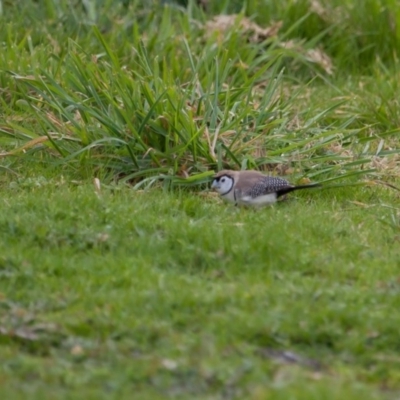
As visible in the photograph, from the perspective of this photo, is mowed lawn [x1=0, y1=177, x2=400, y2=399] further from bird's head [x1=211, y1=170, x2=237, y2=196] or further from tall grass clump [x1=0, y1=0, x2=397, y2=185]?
tall grass clump [x1=0, y1=0, x2=397, y2=185]

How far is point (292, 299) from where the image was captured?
5.74 m

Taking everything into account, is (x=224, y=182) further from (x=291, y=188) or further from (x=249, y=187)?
(x=291, y=188)

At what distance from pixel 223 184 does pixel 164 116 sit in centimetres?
84

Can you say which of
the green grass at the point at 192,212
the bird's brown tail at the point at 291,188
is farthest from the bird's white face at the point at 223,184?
the bird's brown tail at the point at 291,188

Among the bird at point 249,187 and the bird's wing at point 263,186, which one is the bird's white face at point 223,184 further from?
the bird's wing at point 263,186

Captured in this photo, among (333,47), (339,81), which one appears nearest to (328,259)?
(339,81)

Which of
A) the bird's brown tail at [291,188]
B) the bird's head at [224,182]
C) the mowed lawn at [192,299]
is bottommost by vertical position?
the bird's brown tail at [291,188]

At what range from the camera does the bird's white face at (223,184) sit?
7466 millimetres

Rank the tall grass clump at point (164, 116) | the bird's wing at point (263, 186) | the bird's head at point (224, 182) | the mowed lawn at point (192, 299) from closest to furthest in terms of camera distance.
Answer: the mowed lawn at point (192, 299), the bird's wing at point (263, 186), the bird's head at point (224, 182), the tall grass clump at point (164, 116)

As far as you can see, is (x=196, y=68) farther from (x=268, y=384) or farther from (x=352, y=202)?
(x=268, y=384)

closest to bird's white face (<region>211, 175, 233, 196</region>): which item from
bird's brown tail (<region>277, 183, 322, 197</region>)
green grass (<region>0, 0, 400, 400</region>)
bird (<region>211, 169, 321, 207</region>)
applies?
bird (<region>211, 169, 321, 207</region>)

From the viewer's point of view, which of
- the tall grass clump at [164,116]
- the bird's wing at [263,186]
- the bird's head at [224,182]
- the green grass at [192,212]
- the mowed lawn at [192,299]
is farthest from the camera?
the tall grass clump at [164,116]

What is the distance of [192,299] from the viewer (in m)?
5.68

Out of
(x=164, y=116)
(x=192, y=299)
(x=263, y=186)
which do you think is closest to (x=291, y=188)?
(x=263, y=186)
